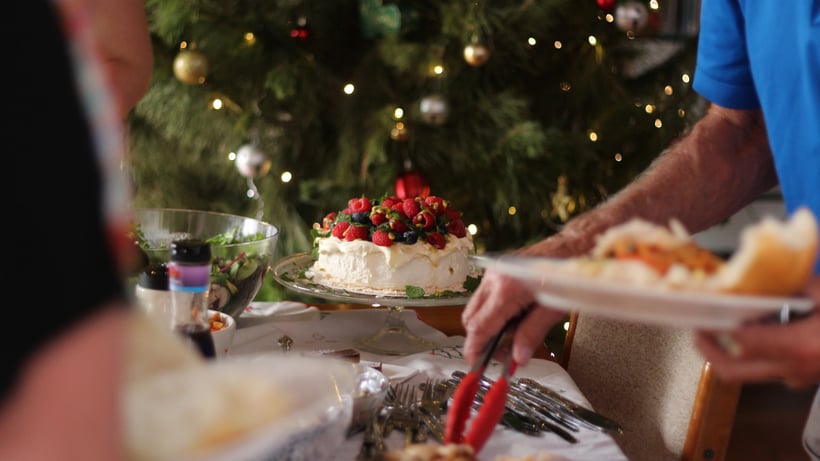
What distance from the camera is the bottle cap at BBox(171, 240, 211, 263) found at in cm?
81

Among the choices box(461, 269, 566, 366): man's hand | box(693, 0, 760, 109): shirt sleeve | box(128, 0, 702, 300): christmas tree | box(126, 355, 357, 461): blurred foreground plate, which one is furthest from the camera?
box(128, 0, 702, 300): christmas tree

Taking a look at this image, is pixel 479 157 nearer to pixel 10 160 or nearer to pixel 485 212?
pixel 485 212

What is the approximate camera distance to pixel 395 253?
1.84 meters

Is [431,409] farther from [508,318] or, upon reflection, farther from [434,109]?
[434,109]

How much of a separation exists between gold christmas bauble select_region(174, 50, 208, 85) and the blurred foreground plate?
223 centimetres

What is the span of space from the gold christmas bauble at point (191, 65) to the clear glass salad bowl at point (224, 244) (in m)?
0.98

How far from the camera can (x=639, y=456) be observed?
1474 mm

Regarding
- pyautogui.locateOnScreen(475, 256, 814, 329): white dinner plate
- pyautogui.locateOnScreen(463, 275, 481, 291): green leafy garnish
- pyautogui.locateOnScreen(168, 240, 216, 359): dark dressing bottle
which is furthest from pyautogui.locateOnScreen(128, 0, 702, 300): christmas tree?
pyautogui.locateOnScreen(475, 256, 814, 329): white dinner plate

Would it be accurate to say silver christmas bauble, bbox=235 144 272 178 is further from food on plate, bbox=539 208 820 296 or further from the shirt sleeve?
food on plate, bbox=539 208 820 296

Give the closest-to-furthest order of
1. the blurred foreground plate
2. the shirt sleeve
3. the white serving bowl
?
the blurred foreground plate → the white serving bowl → the shirt sleeve

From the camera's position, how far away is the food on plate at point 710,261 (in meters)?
0.57

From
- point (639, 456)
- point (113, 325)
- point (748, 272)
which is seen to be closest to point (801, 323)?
point (748, 272)

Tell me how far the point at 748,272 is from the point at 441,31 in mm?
2362

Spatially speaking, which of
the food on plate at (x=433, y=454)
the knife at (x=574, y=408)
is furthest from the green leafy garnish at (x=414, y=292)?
the food on plate at (x=433, y=454)
